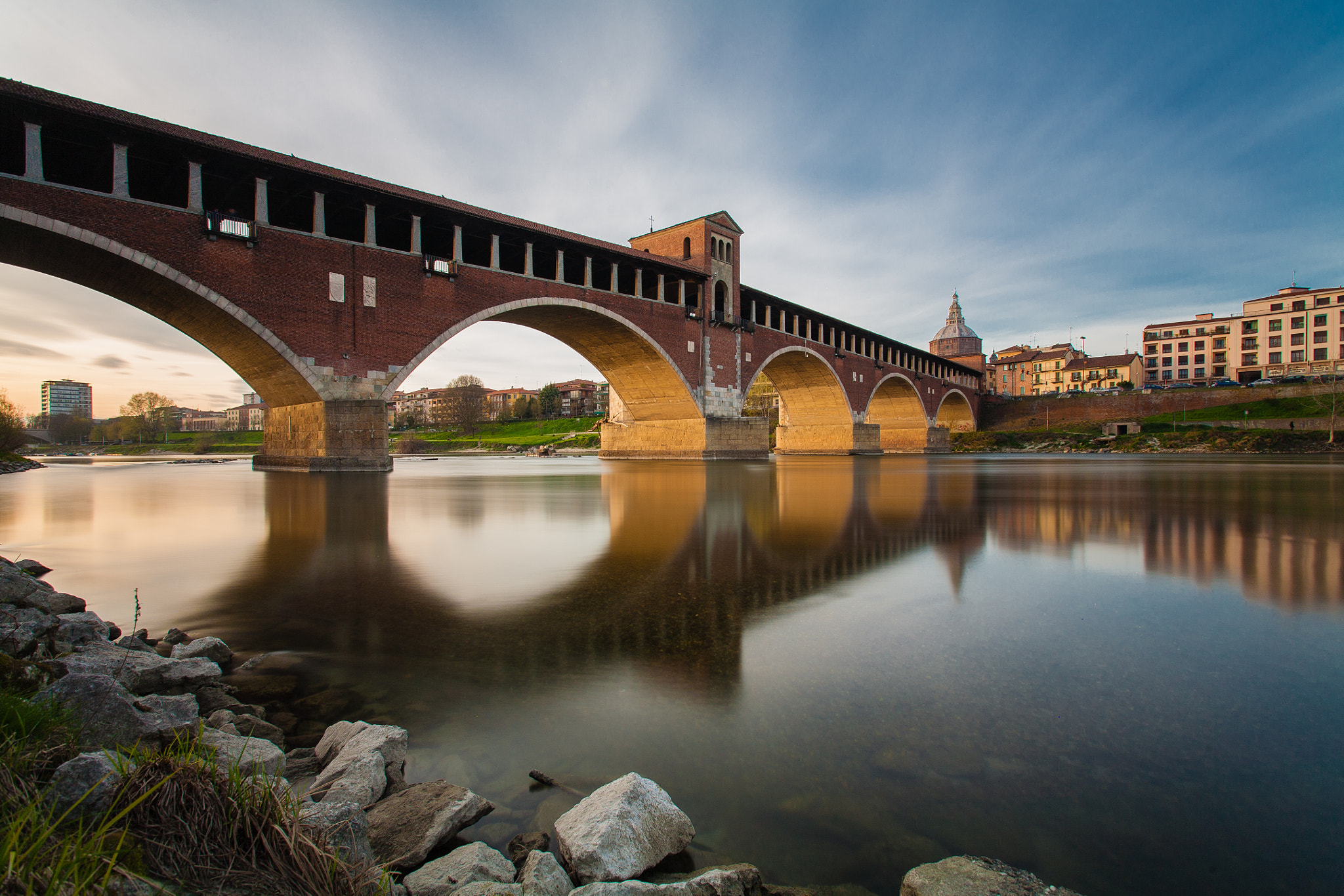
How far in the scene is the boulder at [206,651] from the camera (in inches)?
141

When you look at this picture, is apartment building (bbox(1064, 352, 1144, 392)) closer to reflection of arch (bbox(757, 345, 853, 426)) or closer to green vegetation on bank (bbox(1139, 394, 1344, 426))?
green vegetation on bank (bbox(1139, 394, 1344, 426))

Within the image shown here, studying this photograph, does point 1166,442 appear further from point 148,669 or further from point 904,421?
point 148,669

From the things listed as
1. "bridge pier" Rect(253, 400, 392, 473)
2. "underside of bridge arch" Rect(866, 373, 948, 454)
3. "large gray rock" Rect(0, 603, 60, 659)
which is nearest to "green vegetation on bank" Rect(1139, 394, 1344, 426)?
"underside of bridge arch" Rect(866, 373, 948, 454)

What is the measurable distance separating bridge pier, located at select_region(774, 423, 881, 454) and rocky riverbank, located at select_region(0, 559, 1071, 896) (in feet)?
161

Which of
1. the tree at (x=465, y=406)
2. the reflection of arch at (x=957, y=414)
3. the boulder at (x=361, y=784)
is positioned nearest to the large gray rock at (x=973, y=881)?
the boulder at (x=361, y=784)

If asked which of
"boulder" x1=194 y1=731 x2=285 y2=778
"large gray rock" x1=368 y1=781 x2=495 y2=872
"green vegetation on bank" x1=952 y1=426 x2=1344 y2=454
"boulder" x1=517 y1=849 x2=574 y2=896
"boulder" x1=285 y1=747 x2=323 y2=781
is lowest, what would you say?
"boulder" x1=285 y1=747 x2=323 y2=781

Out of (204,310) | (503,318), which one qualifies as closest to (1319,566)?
(204,310)

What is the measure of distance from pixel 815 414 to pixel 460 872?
51452 mm

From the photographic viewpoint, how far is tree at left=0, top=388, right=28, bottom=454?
3281 cm

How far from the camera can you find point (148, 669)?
9.90 ft

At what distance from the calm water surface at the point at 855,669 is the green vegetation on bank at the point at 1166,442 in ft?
164

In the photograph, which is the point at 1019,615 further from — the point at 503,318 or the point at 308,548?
the point at 503,318

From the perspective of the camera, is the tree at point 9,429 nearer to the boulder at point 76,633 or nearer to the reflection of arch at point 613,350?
the reflection of arch at point 613,350

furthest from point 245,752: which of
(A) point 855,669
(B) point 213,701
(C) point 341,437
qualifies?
(C) point 341,437
